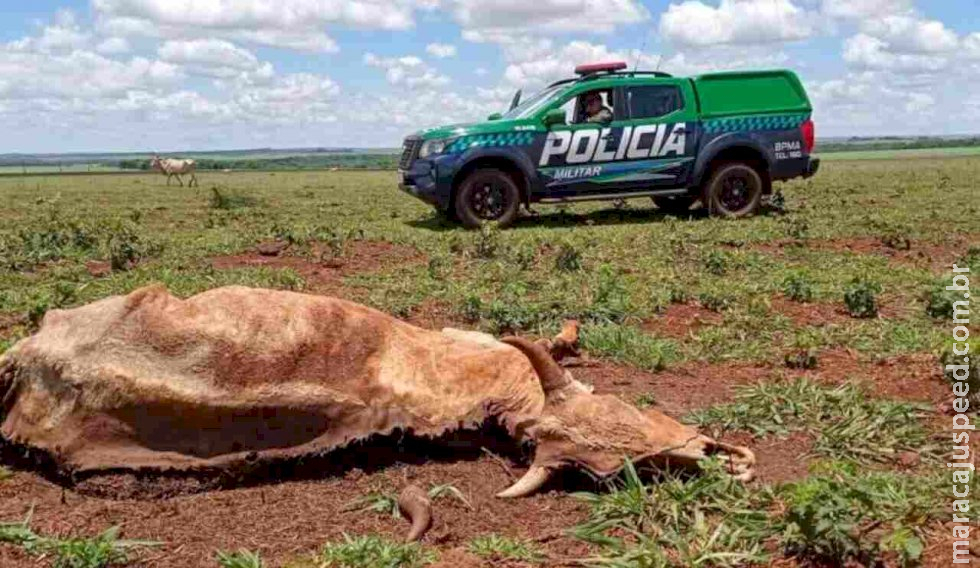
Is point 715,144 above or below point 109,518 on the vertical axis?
above

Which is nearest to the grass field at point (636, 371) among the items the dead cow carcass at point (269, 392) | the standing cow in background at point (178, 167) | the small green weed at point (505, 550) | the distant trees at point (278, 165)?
the small green weed at point (505, 550)

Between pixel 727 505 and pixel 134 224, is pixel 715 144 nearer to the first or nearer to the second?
pixel 134 224

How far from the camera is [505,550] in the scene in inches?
129

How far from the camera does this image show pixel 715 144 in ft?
46.4

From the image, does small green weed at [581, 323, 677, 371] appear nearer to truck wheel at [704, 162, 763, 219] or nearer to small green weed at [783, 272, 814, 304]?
small green weed at [783, 272, 814, 304]

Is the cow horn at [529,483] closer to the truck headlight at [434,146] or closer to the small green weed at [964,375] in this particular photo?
Answer: the small green weed at [964,375]

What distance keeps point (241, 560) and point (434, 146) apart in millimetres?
10592

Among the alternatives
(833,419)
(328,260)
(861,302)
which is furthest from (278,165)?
(833,419)

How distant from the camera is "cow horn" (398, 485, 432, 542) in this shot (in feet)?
11.3

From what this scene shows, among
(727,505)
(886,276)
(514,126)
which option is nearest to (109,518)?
(727,505)

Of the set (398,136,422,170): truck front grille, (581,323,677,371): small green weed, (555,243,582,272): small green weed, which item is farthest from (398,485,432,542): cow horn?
(398,136,422,170): truck front grille

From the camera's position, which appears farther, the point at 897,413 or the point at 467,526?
the point at 897,413

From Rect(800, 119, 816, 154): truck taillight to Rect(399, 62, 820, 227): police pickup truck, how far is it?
0.02 metres

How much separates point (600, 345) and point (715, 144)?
8.80 meters
